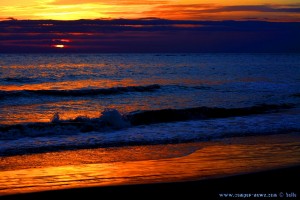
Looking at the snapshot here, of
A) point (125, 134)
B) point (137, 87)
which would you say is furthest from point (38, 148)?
point (137, 87)

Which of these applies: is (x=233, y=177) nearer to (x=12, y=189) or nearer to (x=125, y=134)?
(x=12, y=189)

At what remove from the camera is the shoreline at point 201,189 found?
604 centimetres

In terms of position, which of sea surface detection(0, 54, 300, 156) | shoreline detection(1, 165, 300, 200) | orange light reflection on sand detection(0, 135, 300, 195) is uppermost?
shoreline detection(1, 165, 300, 200)

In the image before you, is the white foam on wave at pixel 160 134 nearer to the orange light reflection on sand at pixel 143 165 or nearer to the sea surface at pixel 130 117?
the sea surface at pixel 130 117

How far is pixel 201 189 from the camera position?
6258mm

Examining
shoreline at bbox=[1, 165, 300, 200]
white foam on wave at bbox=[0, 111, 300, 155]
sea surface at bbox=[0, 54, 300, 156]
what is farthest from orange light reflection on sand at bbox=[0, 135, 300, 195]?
sea surface at bbox=[0, 54, 300, 156]

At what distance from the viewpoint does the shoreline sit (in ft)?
19.8

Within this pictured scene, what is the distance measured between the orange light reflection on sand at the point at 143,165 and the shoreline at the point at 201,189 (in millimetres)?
358

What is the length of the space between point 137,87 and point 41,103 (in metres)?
9.21

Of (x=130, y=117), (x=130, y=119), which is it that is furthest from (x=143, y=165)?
(x=130, y=117)

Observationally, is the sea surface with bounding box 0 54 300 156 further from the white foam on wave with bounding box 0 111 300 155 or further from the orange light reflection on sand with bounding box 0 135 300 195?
the orange light reflection on sand with bounding box 0 135 300 195

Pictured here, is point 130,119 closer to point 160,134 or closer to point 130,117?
point 130,117

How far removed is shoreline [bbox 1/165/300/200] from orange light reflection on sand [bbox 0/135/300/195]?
358 millimetres

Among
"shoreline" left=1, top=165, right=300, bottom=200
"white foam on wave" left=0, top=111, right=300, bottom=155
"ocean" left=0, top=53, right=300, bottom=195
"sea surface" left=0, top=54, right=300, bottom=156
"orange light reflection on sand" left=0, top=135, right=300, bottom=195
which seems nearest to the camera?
"shoreline" left=1, top=165, right=300, bottom=200
